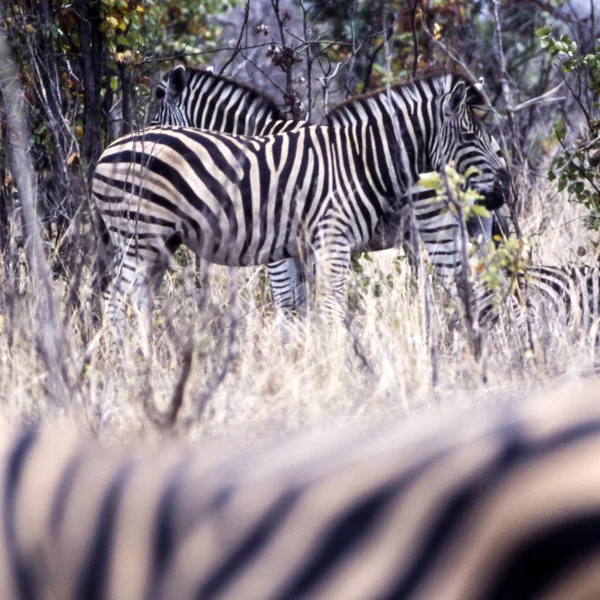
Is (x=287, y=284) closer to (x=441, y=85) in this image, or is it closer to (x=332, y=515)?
(x=441, y=85)

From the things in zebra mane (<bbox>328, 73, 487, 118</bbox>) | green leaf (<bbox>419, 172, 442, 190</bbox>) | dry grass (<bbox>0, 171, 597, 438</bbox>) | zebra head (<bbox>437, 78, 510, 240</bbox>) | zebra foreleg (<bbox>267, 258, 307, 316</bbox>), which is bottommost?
dry grass (<bbox>0, 171, 597, 438</bbox>)

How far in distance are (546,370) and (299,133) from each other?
9.34 feet

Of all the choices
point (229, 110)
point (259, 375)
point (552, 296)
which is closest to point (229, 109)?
point (229, 110)

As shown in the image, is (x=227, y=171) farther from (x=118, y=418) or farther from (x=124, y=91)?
(x=118, y=418)

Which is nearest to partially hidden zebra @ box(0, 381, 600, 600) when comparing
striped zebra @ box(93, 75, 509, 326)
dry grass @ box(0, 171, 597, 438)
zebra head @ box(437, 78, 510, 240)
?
dry grass @ box(0, 171, 597, 438)

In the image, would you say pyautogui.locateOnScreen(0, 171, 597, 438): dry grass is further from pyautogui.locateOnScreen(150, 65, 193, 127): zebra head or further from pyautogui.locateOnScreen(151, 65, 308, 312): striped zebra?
pyautogui.locateOnScreen(150, 65, 193, 127): zebra head

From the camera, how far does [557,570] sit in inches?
25.7

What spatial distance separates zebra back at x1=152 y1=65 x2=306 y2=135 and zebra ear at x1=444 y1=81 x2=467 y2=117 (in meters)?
1.21

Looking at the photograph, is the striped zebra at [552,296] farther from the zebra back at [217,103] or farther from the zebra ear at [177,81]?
the zebra ear at [177,81]

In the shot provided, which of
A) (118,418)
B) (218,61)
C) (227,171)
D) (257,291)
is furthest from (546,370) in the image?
(218,61)

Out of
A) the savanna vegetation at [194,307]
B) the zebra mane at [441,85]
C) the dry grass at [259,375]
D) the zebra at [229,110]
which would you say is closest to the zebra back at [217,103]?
the zebra at [229,110]

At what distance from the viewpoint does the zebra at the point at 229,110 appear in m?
5.93

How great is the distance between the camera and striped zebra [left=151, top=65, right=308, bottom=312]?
595cm

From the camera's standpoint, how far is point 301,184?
16.2 feet
